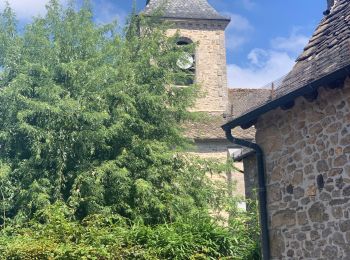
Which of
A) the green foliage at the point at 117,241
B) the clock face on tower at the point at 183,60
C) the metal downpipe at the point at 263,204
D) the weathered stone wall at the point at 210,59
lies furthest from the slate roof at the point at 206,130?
the metal downpipe at the point at 263,204

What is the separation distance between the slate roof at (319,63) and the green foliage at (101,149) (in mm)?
3204

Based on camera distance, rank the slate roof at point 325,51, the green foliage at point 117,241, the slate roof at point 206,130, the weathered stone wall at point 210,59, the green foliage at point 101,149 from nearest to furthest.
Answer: the slate roof at point 325,51, the green foliage at point 117,241, the green foliage at point 101,149, the slate roof at point 206,130, the weathered stone wall at point 210,59

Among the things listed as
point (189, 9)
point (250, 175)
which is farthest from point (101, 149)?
point (189, 9)

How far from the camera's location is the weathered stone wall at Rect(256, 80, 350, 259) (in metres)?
6.21

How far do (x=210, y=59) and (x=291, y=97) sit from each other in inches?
720

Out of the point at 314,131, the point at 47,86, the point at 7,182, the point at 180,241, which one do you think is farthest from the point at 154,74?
the point at 314,131

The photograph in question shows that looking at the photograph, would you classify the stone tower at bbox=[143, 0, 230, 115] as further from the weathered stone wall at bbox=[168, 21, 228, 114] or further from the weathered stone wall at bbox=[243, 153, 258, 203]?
the weathered stone wall at bbox=[243, 153, 258, 203]

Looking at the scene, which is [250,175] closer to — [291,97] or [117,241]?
[117,241]

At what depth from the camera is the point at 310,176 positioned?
673cm

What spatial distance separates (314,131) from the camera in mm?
6738

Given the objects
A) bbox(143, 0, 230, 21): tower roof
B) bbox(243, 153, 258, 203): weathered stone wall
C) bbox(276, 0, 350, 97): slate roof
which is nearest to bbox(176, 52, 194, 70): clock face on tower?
bbox(243, 153, 258, 203): weathered stone wall

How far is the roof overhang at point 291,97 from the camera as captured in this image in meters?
5.91

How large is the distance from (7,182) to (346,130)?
8.27m

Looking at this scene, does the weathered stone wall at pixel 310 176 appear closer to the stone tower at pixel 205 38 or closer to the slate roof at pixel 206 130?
the slate roof at pixel 206 130
